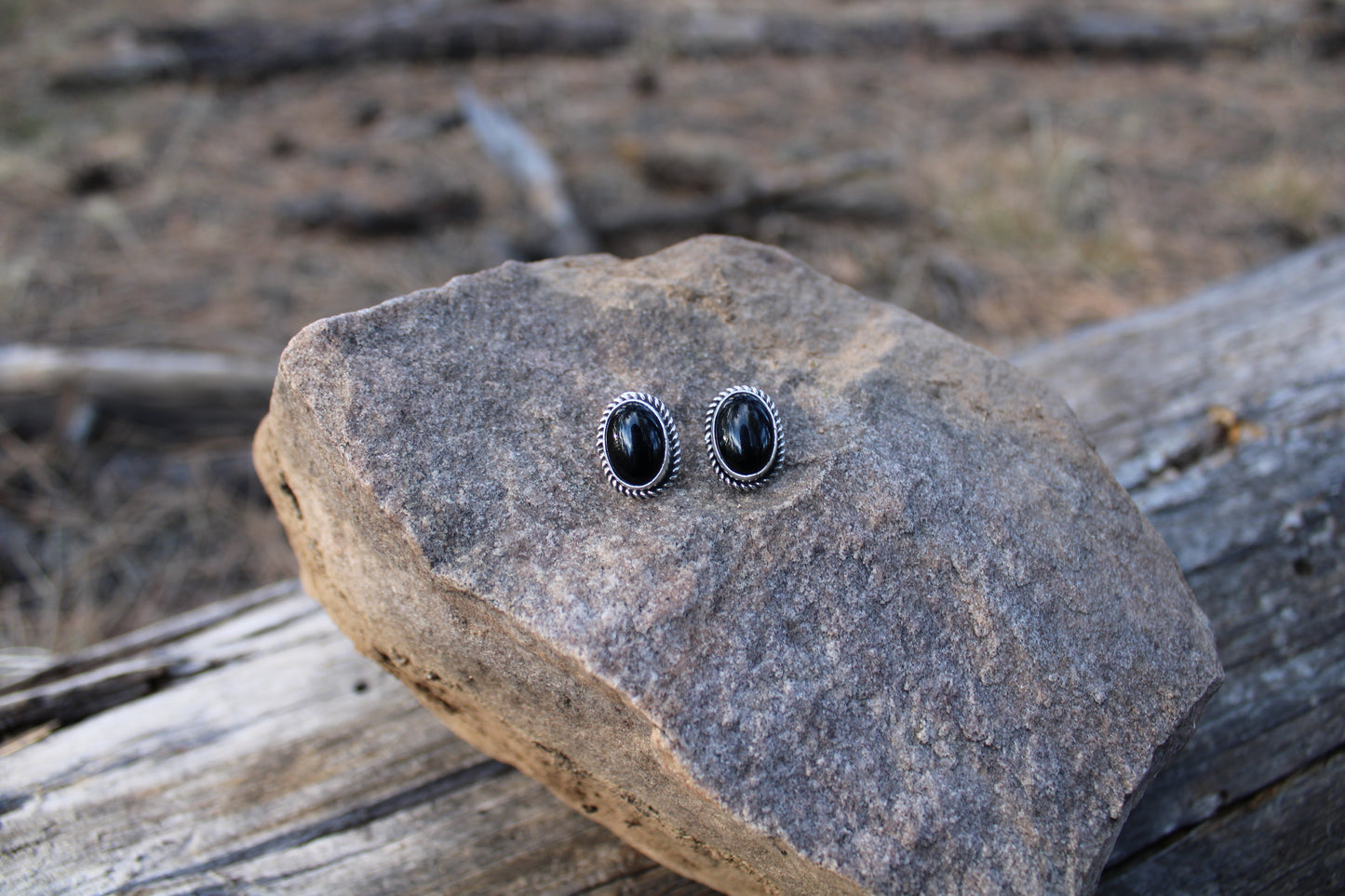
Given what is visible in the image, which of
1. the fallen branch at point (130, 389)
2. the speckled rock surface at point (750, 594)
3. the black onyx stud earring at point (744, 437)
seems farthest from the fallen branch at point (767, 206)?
the black onyx stud earring at point (744, 437)

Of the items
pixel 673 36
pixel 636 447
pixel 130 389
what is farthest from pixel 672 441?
pixel 673 36

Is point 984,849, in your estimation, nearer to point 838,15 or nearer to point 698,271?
point 698,271

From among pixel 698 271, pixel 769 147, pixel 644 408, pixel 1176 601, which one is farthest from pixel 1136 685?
pixel 769 147

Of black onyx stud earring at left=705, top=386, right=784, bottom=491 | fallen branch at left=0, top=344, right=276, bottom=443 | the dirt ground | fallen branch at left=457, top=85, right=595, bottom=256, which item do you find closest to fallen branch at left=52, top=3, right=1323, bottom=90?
the dirt ground

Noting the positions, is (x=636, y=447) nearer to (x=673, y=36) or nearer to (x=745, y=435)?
(x=745, y=435)

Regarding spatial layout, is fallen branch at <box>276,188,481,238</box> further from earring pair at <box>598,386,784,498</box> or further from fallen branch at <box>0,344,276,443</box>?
earring pair at <box>598,386,784,498</box>

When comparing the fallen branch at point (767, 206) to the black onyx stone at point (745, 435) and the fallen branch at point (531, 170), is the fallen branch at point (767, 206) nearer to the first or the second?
the fallen branch at point (531, 170)

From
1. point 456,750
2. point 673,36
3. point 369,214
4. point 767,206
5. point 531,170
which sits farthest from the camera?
point 673,36
